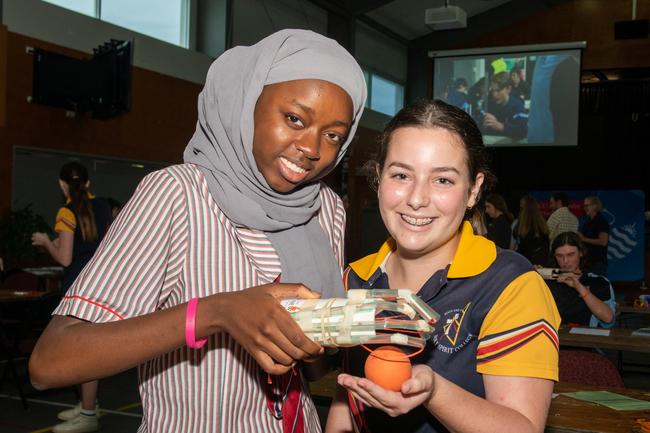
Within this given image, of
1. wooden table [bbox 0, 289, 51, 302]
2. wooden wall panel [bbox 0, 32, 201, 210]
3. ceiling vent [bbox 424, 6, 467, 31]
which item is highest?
ceiling vent [bbox 424, 6, 467, 31]

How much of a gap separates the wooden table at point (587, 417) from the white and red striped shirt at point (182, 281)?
4.66 ft

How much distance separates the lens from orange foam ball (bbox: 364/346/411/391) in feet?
3.74

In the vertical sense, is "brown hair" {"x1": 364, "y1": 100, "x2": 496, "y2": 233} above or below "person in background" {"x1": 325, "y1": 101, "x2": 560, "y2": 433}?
above

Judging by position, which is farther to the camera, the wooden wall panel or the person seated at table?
the wooden wall panel

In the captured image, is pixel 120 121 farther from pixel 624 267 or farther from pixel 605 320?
pixel 624 267

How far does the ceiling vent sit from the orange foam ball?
11930mm

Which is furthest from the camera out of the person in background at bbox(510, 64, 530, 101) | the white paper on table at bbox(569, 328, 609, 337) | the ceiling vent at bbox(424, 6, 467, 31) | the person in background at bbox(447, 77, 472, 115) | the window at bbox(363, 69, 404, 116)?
the window at bbox(363, 69, 404, 116)

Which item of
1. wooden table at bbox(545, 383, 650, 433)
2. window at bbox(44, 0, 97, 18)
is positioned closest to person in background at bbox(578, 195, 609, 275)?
wooden table at bbox(545, 383, 650, 433)

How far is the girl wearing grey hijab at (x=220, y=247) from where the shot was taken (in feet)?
3.81

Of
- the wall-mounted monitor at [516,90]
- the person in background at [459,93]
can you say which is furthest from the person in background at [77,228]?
the person in background at [459,93]

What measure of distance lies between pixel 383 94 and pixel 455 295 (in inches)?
616

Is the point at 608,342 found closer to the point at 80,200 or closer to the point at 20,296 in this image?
the point at 80,200

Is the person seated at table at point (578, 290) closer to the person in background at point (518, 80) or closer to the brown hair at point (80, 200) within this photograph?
the brown hair at point (80, 200)

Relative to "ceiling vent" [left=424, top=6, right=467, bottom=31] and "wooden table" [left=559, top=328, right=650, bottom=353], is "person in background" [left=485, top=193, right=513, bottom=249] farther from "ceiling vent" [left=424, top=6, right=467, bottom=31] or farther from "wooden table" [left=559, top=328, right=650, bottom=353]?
"ceiling vent" [left=424, top=6, right=467, bottom=31]
